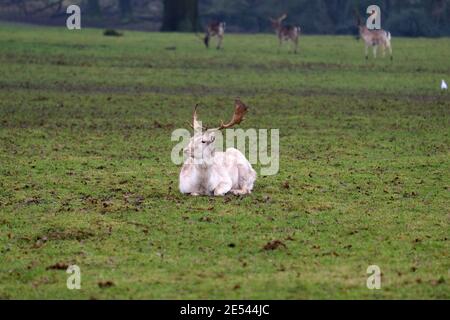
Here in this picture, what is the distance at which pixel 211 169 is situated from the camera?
11766 millimetres

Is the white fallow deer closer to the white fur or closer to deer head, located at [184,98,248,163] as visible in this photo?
the white fur

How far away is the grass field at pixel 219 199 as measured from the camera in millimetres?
8648

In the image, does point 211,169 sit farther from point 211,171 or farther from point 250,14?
point 250,14

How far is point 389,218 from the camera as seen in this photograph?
1091cm

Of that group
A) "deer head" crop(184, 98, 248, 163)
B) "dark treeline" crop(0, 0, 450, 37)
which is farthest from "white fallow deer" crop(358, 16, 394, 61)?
"deer head" crop(184, 98, 248, 163)

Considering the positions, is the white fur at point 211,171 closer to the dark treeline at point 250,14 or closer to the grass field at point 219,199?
the grass field at point 219,199

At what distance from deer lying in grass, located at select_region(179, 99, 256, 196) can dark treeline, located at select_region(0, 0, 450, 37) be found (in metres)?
32.0

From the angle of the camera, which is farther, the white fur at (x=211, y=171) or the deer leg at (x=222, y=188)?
the deer leg at (x=222, y=188)

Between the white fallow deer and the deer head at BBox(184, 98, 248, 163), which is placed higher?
the white fallow deer

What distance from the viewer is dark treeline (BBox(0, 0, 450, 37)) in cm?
4615

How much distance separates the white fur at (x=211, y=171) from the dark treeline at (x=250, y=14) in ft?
105

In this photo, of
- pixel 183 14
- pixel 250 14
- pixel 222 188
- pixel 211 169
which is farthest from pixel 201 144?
pixel 250 14

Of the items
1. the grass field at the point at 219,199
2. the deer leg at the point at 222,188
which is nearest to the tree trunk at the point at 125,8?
the grass field at the point at 219,199
